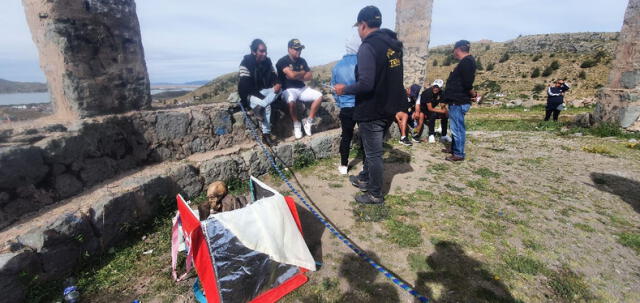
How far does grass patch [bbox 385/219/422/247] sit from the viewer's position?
117 inches

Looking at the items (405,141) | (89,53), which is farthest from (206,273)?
(405,141)

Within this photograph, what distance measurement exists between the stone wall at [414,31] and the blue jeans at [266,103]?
6.07m

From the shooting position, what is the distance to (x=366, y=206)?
3725 mm

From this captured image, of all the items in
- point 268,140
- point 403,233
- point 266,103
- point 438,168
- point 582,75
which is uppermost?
point 582,75

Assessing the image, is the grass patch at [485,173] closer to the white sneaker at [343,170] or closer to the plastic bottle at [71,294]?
the white sneaker at [343,170]

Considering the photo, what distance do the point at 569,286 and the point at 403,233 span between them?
1381 millimetres

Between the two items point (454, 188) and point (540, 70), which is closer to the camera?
point (454, 188)

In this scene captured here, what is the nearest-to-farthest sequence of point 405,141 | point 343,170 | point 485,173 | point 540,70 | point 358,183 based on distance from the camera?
point 358,183 < point 343,170 < point 485,173 < point 405,141 < point 540,70

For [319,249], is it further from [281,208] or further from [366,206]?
[366,206]

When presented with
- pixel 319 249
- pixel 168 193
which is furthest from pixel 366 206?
pixel 168 193

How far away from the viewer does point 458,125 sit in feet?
17.0

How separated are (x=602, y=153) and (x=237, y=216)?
723 cm

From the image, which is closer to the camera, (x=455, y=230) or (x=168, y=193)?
(x=455, y=230)

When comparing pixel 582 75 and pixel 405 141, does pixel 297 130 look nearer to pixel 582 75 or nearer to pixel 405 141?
pixel 405 141
